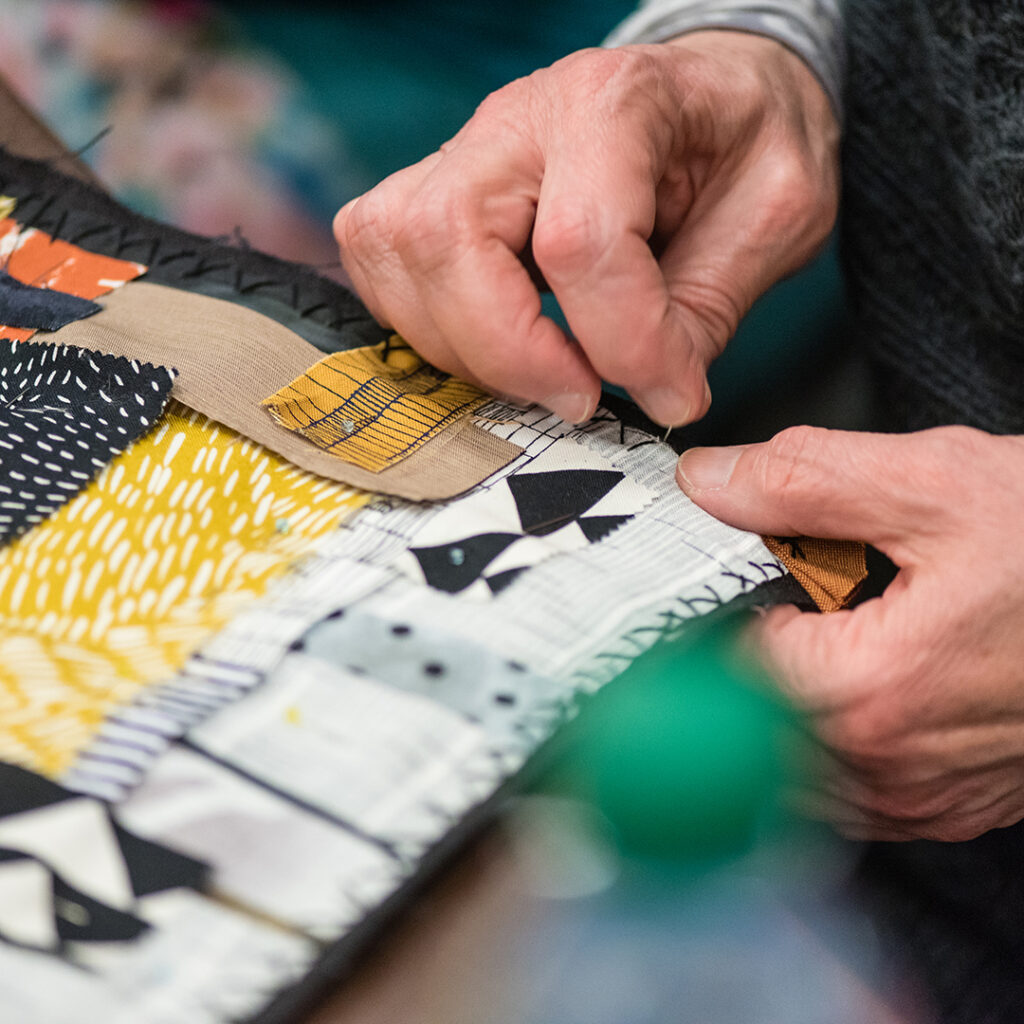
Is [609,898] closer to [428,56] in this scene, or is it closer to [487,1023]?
[487,1023]

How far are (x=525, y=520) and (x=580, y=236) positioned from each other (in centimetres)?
14

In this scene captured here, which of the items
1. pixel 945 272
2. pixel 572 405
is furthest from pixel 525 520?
pixel 945 272

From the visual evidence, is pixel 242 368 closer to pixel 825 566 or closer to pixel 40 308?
pixel 40 308

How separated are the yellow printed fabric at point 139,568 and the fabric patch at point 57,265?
0.48 feet

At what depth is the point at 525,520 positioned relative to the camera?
44 cm

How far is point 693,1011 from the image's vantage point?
1.39 feet

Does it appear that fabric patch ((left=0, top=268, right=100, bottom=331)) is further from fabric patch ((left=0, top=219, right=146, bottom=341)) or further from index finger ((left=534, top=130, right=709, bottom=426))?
index finger ((left=534, top=130, right=709, bottom=426))

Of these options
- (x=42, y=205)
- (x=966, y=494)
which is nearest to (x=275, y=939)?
(x=966, y=494)

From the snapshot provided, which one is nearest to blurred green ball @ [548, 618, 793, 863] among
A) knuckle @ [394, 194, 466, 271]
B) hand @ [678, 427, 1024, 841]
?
hand @ [678, 427, 1024, 841]

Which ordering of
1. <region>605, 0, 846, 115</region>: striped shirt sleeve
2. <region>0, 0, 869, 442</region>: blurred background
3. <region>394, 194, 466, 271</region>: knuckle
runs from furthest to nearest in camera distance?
1. <region>0, 0, 869, 442</region>: blurred background
2. <region>605, 0, 846, 115</region>: striped shirt sleeve
3. <region>394, 194, 466, 271</region>: knuckle

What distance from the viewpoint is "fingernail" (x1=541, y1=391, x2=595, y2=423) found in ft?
1.64

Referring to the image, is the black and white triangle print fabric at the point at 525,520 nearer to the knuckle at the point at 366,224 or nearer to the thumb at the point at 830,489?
the thumb at the point at 830,489

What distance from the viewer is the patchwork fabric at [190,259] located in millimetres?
568

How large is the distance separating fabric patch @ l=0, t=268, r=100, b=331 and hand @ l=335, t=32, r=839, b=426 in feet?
0.51
